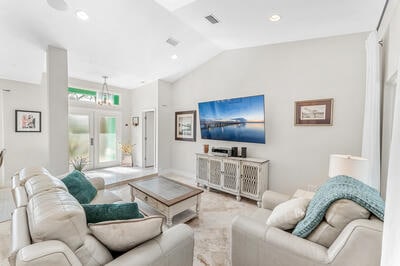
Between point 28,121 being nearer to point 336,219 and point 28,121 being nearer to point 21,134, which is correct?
point 21,134

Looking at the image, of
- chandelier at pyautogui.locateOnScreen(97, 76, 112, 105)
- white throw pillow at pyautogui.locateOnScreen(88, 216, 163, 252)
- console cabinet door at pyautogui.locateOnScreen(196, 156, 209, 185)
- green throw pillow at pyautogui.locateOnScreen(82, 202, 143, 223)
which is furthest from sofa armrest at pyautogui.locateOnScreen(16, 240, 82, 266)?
chandelier at pyautogui.locateOnScreen(97, 76, 112, 105)

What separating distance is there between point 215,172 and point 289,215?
247 cm

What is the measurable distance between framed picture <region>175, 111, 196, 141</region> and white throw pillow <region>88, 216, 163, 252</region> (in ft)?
12.1

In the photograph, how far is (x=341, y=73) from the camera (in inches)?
111

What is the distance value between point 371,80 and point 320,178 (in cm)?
164

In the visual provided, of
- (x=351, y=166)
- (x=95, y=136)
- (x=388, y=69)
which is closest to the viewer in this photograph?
(x=351, y=166)

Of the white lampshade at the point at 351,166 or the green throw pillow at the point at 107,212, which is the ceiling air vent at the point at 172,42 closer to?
the green throw pillow at the point at 107,212

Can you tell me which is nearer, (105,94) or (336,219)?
(336,219)

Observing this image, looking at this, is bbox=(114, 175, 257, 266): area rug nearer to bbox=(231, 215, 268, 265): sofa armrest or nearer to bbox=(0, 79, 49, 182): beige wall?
bbox=(231, 215, 268, 265): sofa armrest

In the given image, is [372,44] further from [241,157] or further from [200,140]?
[200,140]

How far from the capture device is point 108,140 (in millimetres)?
5762

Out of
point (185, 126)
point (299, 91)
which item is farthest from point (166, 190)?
point (299, 91)

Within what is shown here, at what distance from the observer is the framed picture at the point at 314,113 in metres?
2.92

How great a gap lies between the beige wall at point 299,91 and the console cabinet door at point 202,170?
594 mm
